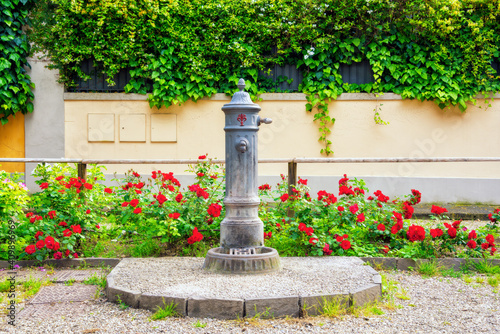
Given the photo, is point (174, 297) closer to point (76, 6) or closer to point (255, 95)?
point (255, 95)

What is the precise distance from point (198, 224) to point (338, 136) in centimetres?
466

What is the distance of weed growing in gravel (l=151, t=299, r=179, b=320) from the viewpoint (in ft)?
12.1

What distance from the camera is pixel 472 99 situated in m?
9.39

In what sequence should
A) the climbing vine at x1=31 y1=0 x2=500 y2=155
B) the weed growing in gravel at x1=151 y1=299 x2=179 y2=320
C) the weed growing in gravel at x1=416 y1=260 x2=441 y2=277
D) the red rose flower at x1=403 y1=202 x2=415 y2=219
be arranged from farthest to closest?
1. the climbing vine at x1=31 y1=0 x2=500 y2=155
2. the red rose flower at x1=403 y1=202 x2=415 y2=219
3. the weed growing in gravel at x1=416 y1=260 x2=441 y2=277
4. the weed growing in gravel at x1=151 y1=299 x2=179 y2=320

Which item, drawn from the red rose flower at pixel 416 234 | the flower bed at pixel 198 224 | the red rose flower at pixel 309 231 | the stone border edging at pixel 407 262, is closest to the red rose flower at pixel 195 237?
the flower bed at pixel 198 224

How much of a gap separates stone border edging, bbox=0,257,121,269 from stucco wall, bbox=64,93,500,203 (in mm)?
4115

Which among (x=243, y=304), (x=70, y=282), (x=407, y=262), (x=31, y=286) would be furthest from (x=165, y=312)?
(x=407, y=262)

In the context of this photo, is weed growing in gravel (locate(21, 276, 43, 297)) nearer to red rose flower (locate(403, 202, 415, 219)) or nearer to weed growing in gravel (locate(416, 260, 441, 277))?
weed growing in gravel (locate(416, 260, 441, 277))

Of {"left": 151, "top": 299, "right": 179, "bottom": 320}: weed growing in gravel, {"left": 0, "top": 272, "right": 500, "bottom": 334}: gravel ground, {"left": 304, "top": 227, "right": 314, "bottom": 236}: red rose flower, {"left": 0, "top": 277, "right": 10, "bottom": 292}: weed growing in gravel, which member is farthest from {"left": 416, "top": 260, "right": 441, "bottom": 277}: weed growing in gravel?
{"left": 0, "top": 277, "right": 10, "bottom": 292}: weed growing in gravel

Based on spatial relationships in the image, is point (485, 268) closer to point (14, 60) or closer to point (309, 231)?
point (309, 231)

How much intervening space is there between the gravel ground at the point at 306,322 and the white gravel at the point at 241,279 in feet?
0.81

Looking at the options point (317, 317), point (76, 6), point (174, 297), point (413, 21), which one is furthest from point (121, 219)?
point (413, 21)

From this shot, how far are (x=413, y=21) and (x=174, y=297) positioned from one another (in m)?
7.36

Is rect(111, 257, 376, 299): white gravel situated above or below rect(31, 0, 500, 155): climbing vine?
below
